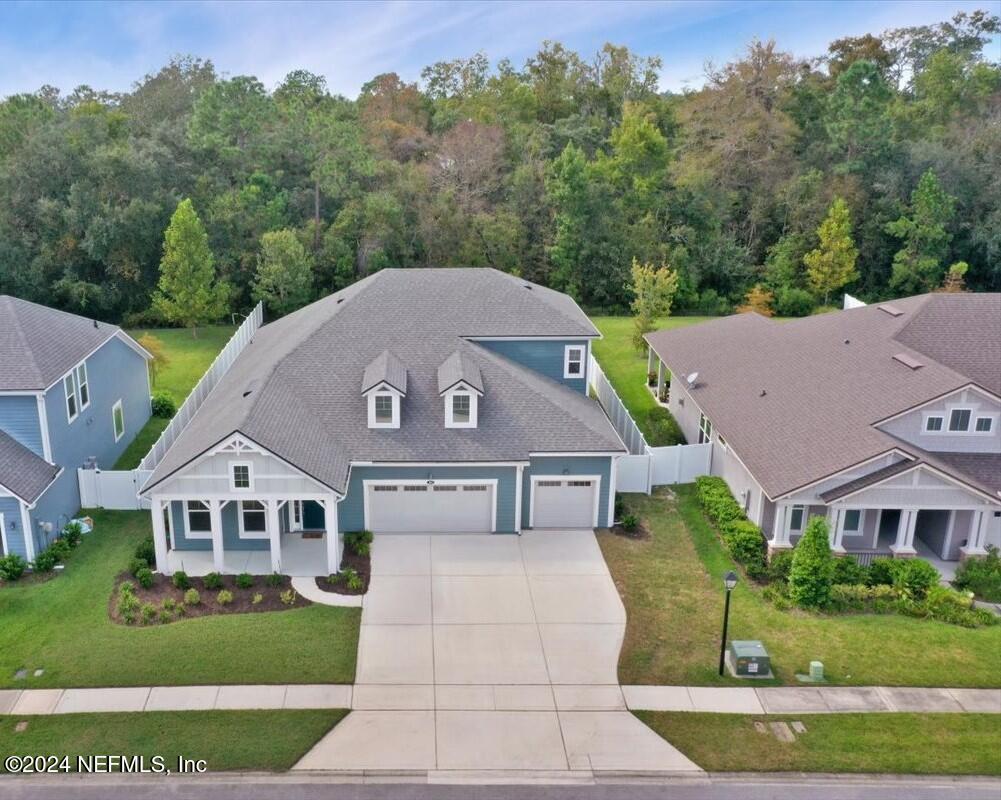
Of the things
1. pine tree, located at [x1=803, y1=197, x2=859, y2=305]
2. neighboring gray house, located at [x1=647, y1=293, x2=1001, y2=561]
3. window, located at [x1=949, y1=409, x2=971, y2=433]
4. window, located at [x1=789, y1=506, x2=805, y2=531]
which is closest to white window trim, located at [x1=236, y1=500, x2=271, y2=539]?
neighboring gray house, located at [x1=647, y1=293, x2=1001, y2=561]

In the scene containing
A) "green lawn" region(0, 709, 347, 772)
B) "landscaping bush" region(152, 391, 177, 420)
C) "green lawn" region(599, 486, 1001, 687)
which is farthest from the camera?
"landscaping bush" region(152, 391, 177, 420)

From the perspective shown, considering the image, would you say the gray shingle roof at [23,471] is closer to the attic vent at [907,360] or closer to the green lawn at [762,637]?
the green lawn at [762,637]

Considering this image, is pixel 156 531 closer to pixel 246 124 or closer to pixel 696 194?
pixel 246 124

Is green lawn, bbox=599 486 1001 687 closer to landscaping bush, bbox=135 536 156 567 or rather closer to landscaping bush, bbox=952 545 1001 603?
landscaping bush, bbox=952 545 1001 603

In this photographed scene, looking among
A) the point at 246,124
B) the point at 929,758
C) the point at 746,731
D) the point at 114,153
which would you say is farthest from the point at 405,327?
the point at 246,124

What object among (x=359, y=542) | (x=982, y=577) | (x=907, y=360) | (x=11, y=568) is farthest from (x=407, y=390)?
(x=982, y=577)

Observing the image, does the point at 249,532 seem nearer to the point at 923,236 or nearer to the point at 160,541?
the point at 160,541
